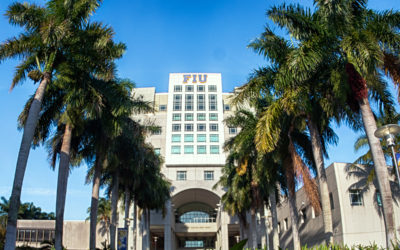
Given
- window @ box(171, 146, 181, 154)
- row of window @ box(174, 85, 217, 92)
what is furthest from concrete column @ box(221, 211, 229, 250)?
row of window @ box(174, 85, 217, 92)

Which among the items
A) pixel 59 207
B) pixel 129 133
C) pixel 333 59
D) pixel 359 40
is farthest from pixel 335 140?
pixel 59 207

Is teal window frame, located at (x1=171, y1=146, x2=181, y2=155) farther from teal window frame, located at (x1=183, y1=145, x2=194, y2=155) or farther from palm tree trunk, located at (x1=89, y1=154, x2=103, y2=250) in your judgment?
palm tree trunk, located at (x1=89, y1=154, x2=103, y2=250)

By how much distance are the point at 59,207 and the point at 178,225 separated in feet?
163

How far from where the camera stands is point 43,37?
42.6 ft

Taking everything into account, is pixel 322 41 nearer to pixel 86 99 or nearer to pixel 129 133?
pixel 86 99

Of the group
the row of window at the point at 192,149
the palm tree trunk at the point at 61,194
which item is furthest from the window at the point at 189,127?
the palm tree trunk at the point at 61,194

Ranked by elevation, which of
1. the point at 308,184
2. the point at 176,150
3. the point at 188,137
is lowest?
the point at 308,184

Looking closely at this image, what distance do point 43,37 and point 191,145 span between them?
143 feet

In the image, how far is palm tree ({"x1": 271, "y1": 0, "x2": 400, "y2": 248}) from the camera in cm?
1095

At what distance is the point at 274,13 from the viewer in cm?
1392

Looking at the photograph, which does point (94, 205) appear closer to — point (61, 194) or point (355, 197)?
point (61, 194)

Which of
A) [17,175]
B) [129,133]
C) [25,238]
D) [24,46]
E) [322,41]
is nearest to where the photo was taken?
[17,175]

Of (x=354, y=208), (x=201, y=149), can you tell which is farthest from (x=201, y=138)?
(x=354, y=208)

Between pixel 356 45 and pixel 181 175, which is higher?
pixel 181 175
